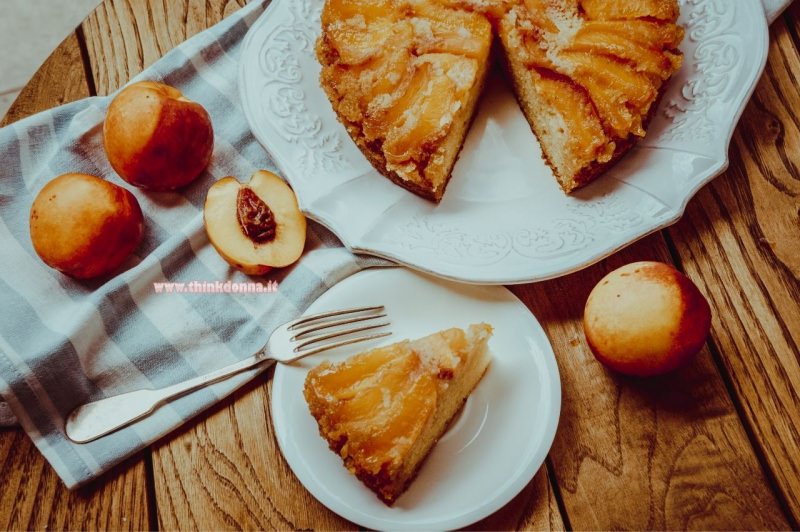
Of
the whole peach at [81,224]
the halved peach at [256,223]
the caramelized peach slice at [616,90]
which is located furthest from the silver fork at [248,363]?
the caramelized peach slice at [616,90]

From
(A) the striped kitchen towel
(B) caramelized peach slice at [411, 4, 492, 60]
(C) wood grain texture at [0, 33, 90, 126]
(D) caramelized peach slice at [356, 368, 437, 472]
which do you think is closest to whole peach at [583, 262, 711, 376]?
(D) caramelized peach slice at [356, 368, 437, 472]

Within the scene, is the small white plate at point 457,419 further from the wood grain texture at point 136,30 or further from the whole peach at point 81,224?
the wood grain texture at point 136,30

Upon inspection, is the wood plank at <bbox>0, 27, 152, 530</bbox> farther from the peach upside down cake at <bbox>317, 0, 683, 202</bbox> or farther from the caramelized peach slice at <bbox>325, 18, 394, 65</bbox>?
the caramelized peach slice at <bbox>325, 18, 394, 65</bbox>

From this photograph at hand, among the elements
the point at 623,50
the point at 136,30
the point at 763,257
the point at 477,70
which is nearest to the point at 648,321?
the point at 763,257

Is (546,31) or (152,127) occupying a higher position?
(152,127)

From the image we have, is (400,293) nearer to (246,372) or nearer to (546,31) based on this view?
(246,372)

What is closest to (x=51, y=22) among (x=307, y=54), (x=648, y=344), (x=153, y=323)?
(x=307, y=54)

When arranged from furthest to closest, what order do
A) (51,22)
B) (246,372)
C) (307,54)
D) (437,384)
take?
(51,22)
(307,54)
(246,372)
(437,384)

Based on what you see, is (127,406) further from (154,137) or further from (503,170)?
(503,170)
